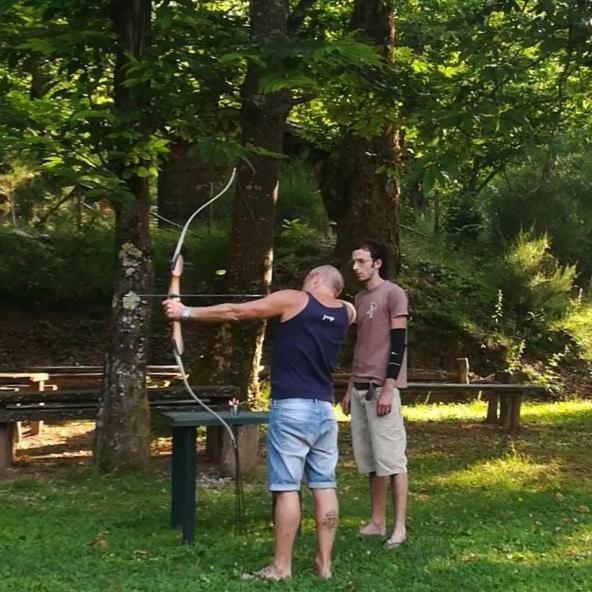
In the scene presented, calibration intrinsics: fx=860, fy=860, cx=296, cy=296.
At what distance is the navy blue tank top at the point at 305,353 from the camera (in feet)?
14.5

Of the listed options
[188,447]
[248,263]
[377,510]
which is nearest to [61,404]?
Answer: [248,263]

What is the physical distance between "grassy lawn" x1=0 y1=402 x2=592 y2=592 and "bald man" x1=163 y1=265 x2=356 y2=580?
0.25 metres

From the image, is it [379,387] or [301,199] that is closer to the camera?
[379,387]

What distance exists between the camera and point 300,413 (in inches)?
174

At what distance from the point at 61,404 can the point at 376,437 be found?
3.74 metres

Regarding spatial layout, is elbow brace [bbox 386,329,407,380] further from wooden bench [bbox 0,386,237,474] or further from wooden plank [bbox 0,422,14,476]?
wooden plank [bbox 0,422,14,476]

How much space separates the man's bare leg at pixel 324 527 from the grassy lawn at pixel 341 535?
79 mm

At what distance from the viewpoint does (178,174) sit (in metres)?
18.1

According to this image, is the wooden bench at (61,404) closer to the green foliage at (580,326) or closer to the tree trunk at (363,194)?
the tree trunk at (363,194)

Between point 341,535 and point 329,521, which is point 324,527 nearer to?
point 329,521

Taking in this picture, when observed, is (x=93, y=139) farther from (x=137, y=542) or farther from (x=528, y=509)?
(x=528, y=509)

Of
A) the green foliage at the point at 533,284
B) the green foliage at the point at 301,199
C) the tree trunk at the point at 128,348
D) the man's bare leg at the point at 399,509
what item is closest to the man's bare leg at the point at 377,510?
the man's bare leg at the point at 399,509

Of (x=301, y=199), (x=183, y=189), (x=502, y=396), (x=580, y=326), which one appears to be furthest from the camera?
(x=183, y=189)

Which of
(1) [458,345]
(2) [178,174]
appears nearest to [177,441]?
(1) [458,345]
